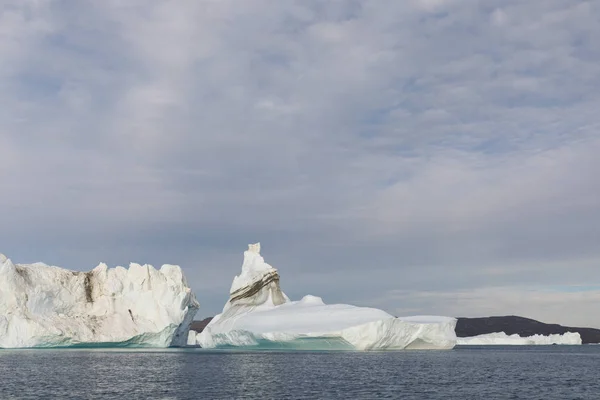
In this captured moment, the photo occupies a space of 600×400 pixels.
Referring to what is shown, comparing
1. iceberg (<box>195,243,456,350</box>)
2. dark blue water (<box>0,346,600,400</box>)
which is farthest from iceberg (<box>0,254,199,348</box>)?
dark blue water (<box>0,346,600,400</box>)

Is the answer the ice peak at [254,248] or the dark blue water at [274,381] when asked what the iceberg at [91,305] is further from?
the dark blue water at [274,381]

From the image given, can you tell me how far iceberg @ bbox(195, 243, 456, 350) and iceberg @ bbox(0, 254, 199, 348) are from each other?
6633mm

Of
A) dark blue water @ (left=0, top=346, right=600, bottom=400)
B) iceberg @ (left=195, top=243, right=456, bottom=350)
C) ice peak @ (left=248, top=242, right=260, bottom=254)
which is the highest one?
ice peak @ (left=248, top=242, right=260, bottom=254)

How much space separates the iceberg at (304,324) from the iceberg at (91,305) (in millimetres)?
6633

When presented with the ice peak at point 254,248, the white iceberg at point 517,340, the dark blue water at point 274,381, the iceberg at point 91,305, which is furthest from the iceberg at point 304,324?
the white iceberg at point 517,340

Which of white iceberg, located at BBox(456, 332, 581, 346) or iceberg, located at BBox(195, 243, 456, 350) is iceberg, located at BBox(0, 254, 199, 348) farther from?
white iceberg, located at BBox(456, 332, 581, 346)

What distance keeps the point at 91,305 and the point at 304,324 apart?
2684 cm

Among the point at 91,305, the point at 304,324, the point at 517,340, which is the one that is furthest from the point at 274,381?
the point at 517,340

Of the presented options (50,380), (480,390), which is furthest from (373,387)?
(50,380)

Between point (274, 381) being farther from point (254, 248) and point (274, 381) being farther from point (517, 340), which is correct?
point (517, 340)

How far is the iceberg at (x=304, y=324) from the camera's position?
6208cm

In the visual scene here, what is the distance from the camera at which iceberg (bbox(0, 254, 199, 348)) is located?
6800 cm

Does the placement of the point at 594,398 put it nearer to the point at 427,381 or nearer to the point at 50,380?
the point at 427,381

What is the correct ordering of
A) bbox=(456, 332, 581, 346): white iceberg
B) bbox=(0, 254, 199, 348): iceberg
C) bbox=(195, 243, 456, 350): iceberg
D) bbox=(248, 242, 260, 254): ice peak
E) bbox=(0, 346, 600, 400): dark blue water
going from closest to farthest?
bbox=(0, 346, 600, 400): dark blue water < bbox=(195, 243, 456, 350): iceberg < bbox=(0, 254, 199, 348): iceberg < bbox=(248, 242, 260, 254): ice peak < bbox=(456, 332, 581, 346): white iceberg
